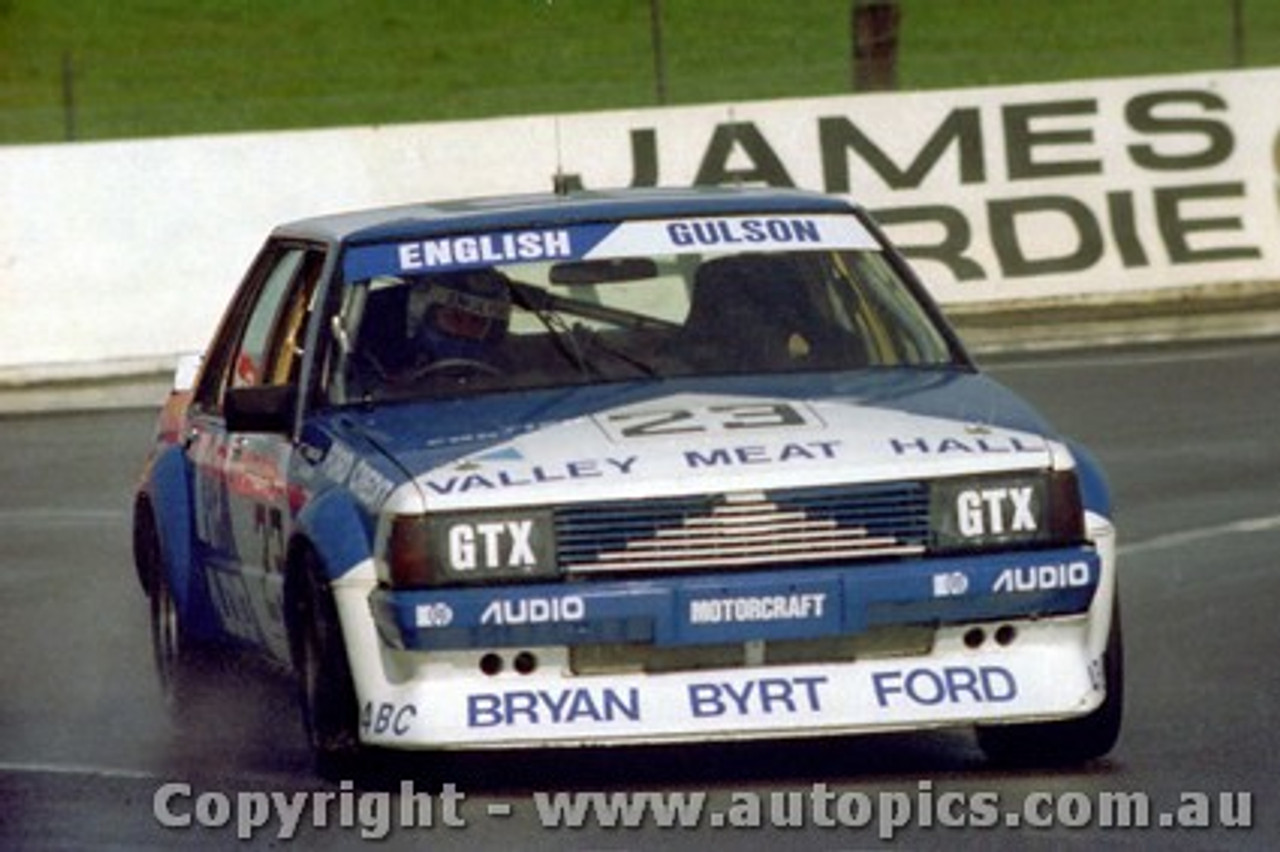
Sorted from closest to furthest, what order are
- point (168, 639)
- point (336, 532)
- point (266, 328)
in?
point (336, 532) → point (266, 328) → point (168, 639)

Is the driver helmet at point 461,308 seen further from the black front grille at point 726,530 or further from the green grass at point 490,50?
the green grass at point 490,50

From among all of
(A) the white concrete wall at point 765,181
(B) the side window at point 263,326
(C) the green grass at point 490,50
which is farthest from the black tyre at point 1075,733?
(C) the green grass at point 490,50

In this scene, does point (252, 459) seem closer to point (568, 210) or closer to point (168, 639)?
point (568, 210)

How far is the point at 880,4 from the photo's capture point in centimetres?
3172

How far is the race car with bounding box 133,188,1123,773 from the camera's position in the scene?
9.66 m

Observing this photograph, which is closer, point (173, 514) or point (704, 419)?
point (704, 419)

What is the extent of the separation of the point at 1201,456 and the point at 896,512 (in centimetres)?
878

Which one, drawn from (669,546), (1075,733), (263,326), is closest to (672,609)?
(669,546)

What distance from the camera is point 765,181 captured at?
26.4 metres

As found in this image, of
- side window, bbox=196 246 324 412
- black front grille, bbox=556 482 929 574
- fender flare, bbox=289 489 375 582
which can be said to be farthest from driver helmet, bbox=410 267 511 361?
black front grille, bbox=556 482 929 574

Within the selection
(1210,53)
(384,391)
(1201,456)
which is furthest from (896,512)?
(1210,53)

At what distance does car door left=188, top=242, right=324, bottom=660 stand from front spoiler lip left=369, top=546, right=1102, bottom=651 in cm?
111

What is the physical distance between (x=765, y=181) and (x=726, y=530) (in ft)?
54.9

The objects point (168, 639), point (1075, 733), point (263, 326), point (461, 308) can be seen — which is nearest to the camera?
point (1075, 733)
